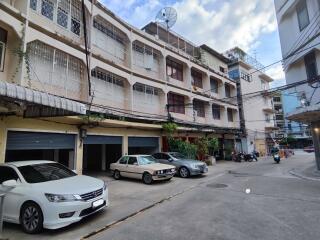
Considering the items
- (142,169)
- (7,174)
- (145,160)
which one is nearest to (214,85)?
(145,160)

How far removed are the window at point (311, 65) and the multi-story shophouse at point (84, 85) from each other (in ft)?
32.7

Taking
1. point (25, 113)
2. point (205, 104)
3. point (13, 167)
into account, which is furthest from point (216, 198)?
point (205, 104)

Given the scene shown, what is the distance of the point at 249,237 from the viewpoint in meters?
4.73

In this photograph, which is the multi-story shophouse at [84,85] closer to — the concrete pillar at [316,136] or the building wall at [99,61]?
the building wall at [99,61]

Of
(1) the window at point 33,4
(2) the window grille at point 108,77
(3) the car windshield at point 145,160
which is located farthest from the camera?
(2) the window grille at point 108,77

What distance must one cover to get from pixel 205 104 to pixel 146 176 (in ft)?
54.0

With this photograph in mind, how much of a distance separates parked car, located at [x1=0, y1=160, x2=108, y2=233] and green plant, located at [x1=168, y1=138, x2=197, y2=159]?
12537 millimetres

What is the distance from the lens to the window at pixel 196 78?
25622 mm

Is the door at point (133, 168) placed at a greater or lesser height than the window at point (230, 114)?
lesser

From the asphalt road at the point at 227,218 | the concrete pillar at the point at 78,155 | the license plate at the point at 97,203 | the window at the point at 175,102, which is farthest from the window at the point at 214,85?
the license plate at the point at 97,203

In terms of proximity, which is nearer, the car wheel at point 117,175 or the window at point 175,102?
the car wheel at point 117,175

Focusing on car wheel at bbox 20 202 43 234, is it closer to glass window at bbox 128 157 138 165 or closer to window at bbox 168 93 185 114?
glass window at bbox 128 157 138 165

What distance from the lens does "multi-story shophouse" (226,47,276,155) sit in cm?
3425

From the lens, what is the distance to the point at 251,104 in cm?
3694
